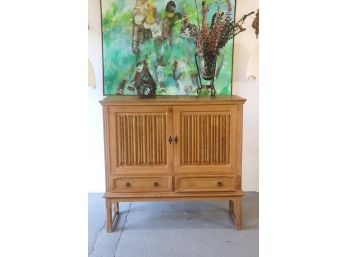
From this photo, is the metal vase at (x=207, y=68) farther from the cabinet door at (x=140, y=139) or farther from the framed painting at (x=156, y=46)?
the cabinet door at (x=140, y=139)

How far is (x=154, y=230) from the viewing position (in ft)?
8.70

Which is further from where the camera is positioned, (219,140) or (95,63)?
(95,63)

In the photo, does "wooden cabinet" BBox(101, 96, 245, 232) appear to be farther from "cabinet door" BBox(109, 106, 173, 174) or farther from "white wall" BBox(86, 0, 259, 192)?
"white wall" BBox(86, 0, 259, 192)

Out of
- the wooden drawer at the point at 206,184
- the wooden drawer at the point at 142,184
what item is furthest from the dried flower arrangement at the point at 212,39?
the wooden drawer at the point at 142,184

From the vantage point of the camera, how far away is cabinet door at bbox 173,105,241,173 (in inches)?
101

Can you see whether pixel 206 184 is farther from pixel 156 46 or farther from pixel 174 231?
pixel 156 46

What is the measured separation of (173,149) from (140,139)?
0.26 metres

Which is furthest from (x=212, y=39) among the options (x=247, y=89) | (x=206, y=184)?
(x=206, y=184)

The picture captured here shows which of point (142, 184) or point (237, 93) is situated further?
point (237, 93)

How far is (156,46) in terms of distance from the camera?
3.06 m

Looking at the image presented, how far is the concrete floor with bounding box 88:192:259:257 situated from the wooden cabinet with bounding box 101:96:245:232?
0.50ft
